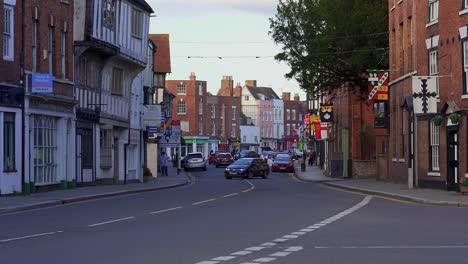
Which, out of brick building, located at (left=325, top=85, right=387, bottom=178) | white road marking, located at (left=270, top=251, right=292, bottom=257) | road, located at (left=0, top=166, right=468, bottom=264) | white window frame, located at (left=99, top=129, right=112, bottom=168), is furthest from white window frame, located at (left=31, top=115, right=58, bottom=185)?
brick building, located at (left=325, top=85, right=387, bottom=178)

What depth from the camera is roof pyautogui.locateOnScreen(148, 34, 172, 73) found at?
87.9 m

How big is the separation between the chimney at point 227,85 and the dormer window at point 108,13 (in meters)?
111

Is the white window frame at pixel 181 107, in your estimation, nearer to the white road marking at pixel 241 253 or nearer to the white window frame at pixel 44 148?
the white window frame at pixel 44 148

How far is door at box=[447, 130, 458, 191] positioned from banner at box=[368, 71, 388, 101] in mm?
7703

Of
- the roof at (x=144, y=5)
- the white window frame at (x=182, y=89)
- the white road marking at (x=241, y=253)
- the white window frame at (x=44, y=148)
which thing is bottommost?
the white road marking at (x=241, y=253)

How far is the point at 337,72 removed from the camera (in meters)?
54.6

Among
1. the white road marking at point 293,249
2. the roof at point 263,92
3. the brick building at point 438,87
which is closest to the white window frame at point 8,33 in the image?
the brick building at point 438,87

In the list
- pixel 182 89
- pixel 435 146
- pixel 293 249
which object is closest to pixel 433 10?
pixel 435 146

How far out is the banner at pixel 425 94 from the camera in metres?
34.9

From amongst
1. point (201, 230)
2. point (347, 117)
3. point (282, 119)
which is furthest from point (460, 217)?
point (282, 119)

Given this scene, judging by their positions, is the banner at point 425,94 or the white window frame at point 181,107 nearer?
the banner at point 425,94

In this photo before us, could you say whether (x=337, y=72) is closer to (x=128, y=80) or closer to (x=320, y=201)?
(x=128, y=80)

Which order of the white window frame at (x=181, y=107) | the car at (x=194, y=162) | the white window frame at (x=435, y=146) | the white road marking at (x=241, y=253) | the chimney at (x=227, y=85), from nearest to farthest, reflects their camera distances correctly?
1. the white road marking at (x=241, y=253)
2. the white window frame at (x=435, y=146)
3. the car at (x=194, y=162)
4. the white window frame at (x=181, y=107)
5. the chimney at (x=227, y=85)

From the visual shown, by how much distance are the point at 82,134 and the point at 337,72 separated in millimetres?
18605
